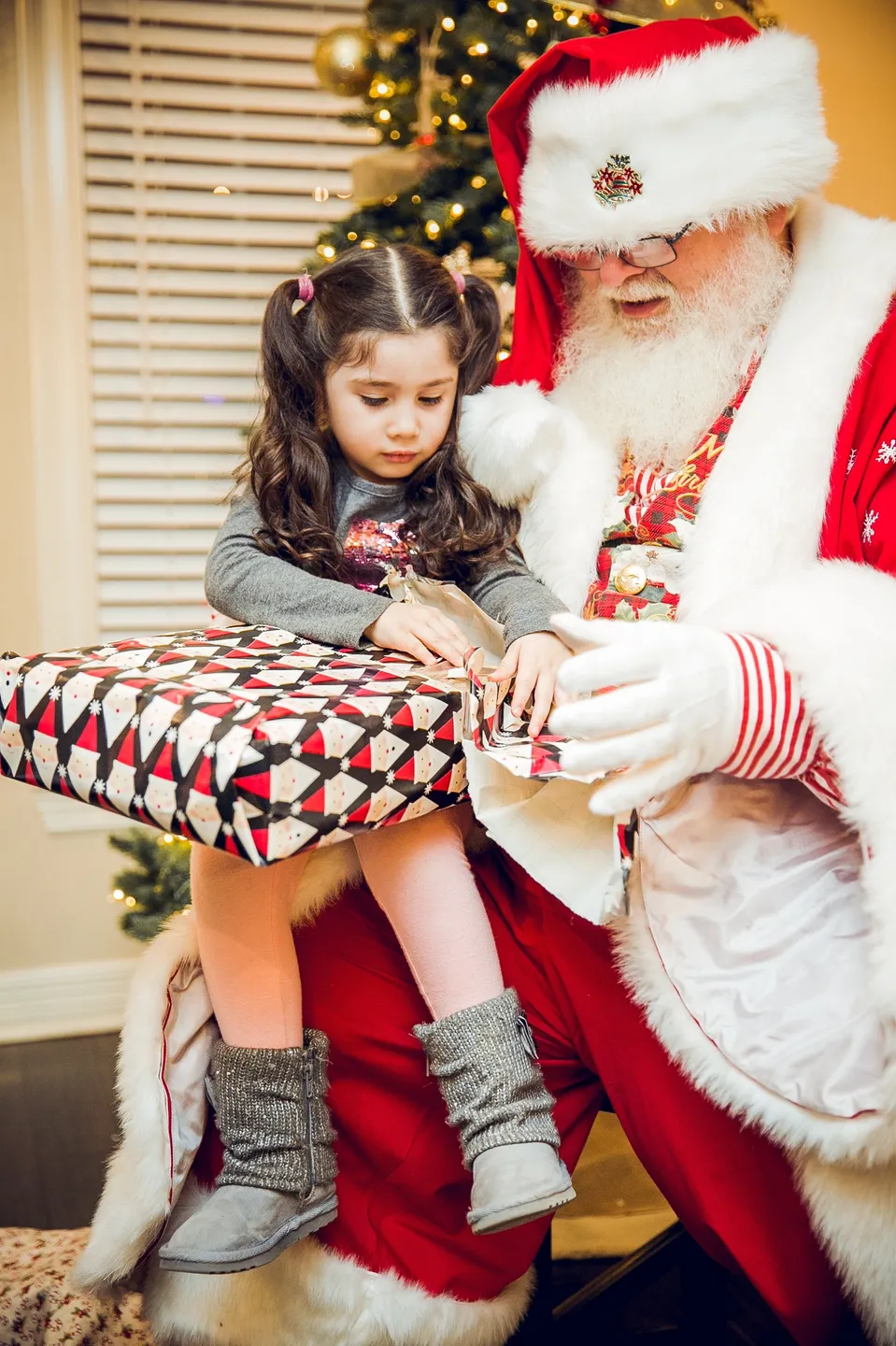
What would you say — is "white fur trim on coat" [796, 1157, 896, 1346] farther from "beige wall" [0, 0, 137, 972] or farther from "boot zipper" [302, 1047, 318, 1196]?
"beige wall" [0, 0, 137, 972]

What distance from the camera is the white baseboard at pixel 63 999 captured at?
96.9 inches

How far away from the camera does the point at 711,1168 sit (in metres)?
0.99

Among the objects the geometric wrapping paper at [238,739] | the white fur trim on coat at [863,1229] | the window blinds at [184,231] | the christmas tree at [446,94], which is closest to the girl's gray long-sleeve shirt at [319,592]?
the geometric wrapping paper at [238,739]

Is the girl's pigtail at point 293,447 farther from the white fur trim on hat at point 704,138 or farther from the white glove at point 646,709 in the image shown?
the white glove at point 646,709

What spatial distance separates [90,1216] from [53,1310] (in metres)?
0.25

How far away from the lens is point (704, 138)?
121cm

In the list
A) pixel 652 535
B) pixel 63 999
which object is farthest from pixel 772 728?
pixel 63 999

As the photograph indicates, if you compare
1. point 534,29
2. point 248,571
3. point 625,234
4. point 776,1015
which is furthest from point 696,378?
point 534,29

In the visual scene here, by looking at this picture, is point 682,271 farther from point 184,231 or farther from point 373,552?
point 184,231

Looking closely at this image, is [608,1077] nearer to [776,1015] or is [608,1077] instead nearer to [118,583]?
[776,1015]

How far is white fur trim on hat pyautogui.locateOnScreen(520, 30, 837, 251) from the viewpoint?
121 cm

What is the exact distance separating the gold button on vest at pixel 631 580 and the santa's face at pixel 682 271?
33cm

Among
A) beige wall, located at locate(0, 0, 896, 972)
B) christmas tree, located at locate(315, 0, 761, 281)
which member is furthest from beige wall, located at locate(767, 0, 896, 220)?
christmas tree, located at locate(315, 0, 761, 281)

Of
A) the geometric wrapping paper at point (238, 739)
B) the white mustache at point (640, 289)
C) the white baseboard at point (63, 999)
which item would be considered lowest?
the white baseboard at point (63, 999)
